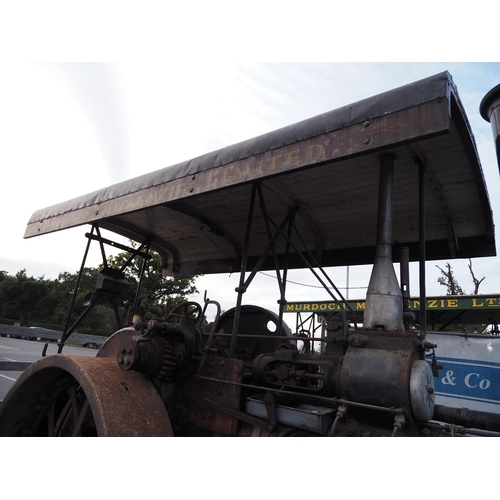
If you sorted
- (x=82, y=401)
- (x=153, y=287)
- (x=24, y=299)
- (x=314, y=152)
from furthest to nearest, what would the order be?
(x=24, y=299), (x=153, y=287), (x=82, y=401), (x=314, y=152)

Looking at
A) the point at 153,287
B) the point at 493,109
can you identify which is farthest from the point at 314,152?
the point at 153,287

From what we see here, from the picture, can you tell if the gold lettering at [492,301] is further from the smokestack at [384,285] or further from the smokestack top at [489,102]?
the smokestack at [384,285]

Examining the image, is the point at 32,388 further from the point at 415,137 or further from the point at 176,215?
the point at 415,137

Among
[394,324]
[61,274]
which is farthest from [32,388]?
[61,274]

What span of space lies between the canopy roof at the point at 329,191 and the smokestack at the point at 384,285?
0.34 meters

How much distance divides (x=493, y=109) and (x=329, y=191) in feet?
4.81

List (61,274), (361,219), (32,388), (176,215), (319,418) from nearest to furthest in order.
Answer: (319,418), (32,388), (361,219), (176,215), (61,274)

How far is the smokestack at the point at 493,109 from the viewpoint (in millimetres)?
2588

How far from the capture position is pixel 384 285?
2.36m

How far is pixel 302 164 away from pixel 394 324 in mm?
1181

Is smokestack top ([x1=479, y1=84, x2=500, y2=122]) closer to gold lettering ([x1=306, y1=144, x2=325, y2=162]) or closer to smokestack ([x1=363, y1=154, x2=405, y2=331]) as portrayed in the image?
smokestack ([x1=363, y1=154, x2=405, y2=331])

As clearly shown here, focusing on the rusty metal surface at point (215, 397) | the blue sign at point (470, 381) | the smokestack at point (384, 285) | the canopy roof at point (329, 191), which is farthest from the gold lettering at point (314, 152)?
the blue sign at point (470, 381)

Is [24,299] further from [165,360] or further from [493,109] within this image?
[493,109]

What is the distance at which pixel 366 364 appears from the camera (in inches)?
80.6
